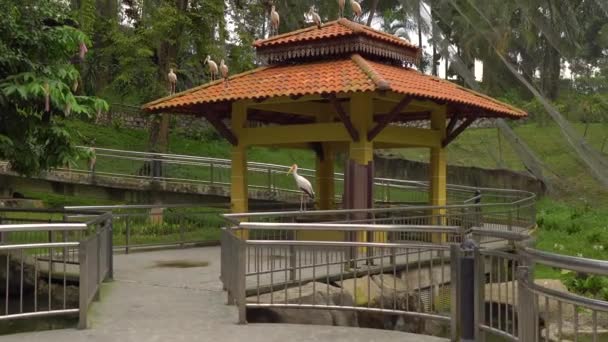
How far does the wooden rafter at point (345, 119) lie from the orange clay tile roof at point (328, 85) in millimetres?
373

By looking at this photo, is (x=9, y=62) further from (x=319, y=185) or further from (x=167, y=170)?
(x=167, y=170)

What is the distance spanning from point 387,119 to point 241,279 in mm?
7095

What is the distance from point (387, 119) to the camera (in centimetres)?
1357

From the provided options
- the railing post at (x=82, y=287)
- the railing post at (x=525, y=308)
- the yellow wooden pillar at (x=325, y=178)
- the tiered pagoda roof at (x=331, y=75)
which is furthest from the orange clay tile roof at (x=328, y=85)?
the railing post at (x=525, y=308)

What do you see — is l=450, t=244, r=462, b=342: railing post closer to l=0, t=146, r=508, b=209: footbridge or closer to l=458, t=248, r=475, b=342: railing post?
l=458, t=248, r=475, b=342: railing post

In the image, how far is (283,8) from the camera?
34.2 meters

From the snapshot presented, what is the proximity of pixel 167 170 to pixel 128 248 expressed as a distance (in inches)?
351

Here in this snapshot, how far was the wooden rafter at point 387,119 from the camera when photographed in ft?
44.2

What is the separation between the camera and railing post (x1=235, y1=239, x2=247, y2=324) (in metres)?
7.30

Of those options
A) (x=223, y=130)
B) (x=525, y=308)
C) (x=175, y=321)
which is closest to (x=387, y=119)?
(x=223, y=130)

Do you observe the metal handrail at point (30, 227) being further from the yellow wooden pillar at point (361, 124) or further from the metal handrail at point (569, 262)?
the yellow wooden pillar at point (361, 124)

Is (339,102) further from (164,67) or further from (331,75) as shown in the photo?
(164,67)

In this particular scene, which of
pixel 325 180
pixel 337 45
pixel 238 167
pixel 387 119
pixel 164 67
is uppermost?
pixel 164 67

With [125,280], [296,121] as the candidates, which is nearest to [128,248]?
[125,280]
